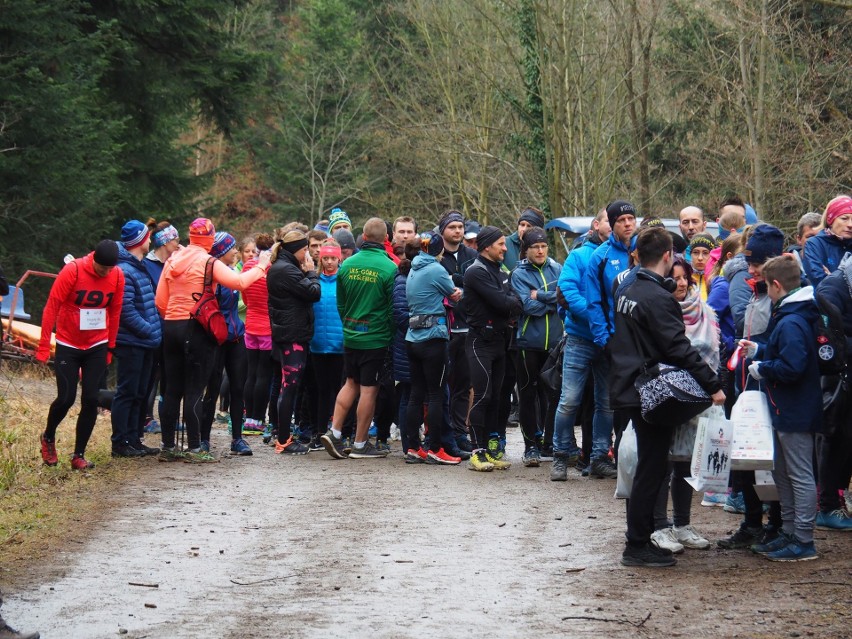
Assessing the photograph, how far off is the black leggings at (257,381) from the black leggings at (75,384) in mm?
2842

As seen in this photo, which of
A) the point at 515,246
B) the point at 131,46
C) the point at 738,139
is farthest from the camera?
the point at 738,139

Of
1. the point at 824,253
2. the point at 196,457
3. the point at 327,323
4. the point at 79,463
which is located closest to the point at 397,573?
the point at 824,253

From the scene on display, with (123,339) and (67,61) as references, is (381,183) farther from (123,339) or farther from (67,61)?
(123,339)

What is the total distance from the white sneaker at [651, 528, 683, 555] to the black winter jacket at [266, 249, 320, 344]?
537 centimetres

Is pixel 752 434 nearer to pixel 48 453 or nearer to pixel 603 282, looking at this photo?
pixel 603 282

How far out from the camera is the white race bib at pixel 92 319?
1062 cm

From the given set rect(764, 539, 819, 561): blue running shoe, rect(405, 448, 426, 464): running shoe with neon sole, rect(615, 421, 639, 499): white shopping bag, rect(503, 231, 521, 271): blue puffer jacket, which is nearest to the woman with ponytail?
rect(405, 448, 426, 464): running shoe with neon sole

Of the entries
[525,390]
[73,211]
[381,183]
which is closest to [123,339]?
[525,390]

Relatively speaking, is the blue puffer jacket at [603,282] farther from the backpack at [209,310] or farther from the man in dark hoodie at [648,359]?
the backpack at [209,310]

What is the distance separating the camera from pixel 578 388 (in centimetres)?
1061

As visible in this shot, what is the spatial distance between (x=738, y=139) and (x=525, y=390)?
1852 cm

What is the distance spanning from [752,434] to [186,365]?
6064mm

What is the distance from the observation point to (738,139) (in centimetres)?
2806

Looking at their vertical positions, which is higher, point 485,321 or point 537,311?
point 537,311
